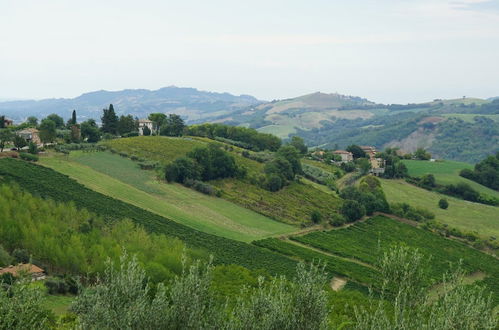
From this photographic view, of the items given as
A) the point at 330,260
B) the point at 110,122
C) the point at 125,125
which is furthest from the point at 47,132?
the point at 330,260

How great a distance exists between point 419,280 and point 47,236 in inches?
1545

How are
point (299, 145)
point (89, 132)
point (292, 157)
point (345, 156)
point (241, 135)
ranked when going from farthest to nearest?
point (345, 156), point (299, 145), point (241, 135), point (292, 157), point (89, 132)

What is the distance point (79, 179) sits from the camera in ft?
284

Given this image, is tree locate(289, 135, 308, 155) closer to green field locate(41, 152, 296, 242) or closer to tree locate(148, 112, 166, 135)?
tree locate(148, 112, 166, 135)

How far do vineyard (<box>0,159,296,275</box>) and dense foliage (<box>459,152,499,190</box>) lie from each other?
11726 centimetres

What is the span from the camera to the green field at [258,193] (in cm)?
9606

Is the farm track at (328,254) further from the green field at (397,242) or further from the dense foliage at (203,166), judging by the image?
the dense foliage at (203,166)

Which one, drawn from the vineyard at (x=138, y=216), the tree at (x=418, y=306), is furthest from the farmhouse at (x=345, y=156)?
the tree at (x=418, y=306)

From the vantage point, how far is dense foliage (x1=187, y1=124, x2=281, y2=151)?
16175 cm

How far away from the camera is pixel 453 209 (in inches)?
4843

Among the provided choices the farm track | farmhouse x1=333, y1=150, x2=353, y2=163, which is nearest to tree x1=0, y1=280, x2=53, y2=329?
the farm track

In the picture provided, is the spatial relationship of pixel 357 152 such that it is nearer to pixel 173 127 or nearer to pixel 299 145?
pixel 299 145

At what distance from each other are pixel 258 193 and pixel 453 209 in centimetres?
5409

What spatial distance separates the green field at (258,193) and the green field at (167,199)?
168 inches
